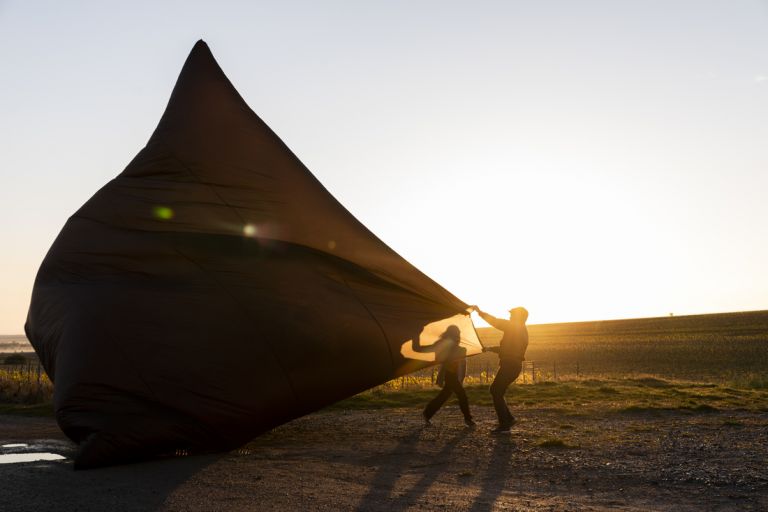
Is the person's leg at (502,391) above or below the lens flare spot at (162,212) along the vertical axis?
below

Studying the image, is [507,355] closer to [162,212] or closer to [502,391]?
[502,391]

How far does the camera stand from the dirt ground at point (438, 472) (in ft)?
23.7

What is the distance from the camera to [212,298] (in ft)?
34.1

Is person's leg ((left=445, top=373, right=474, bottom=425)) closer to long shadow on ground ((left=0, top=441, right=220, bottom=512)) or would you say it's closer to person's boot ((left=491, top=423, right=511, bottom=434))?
person's boot ((left=491, top=423, right=511, bottom=434))

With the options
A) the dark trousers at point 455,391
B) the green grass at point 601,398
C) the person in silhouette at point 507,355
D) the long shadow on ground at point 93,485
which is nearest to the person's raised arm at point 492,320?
the person in silhouette at point 507,355

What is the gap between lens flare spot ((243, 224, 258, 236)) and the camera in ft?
36.0

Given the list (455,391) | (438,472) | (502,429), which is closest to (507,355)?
(455,391)

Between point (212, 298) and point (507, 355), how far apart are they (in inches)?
200

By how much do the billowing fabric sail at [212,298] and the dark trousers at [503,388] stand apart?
4.35ft

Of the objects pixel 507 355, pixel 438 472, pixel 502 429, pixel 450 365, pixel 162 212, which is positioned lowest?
pixel 438 472

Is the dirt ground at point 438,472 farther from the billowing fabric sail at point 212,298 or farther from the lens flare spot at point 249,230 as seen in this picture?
the lens flare spot at point 249,230

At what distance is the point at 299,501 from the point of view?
23.8 ft

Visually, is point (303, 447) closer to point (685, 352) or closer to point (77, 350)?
point (77, 350)

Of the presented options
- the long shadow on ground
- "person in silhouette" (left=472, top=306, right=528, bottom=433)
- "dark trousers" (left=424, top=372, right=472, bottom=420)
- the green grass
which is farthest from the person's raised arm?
the long shadow on ground
